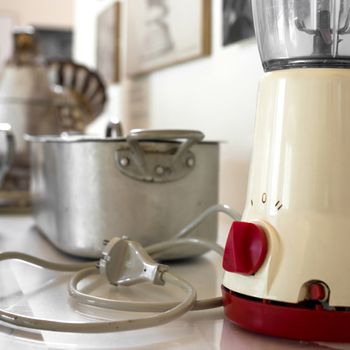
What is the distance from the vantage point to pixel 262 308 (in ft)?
1.46

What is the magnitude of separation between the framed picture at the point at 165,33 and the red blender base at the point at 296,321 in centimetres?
69

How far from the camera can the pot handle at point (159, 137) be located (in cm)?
62

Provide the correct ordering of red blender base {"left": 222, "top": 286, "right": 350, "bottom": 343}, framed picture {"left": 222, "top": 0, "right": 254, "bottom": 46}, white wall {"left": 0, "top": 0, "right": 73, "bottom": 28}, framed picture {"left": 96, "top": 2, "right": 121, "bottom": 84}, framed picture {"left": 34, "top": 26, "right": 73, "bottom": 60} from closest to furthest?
red blender base {"left": 222, "top": 286, "right": 350, "bottom": 343}
framed picture {"left": 222, "top": 0, "right": 254, "bottom": 46}
framed picture {"left": 96, "top": 2, "right": 121, "bottom": 84}
framed picture {"left": 34, "top": 26, "right": 73, "bottom": 60}
white wall {"left": 0, "top": 0, "right": 73, "bottom": 28}

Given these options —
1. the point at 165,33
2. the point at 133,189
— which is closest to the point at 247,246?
the point at 133,189

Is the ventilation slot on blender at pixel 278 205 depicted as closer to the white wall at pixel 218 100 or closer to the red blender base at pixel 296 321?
the red blender base at pixel 296 321

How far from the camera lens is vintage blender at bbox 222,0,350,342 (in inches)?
17.0

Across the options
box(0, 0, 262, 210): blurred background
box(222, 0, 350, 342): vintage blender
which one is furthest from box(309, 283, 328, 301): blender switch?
box(0, 0, 262, 210): blurred background

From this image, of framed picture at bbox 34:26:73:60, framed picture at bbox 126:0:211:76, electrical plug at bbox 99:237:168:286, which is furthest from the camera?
framed picture at bbox 34:26:73:60

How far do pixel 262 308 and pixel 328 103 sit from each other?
0.15 m

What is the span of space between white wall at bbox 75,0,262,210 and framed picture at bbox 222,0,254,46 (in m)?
0.01

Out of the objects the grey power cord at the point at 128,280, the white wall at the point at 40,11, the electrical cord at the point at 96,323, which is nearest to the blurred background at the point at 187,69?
the grey power cord at the point at 128,280

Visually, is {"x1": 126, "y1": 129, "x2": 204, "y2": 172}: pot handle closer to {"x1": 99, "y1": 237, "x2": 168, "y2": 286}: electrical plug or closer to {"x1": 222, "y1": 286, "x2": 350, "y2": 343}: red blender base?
{"x1": 99, "y1": 237, "x2": 168, "y2": 286}: electrical plug

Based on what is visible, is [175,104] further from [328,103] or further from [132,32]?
[328,103]

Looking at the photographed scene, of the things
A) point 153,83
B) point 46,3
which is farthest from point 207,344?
point 46,3
